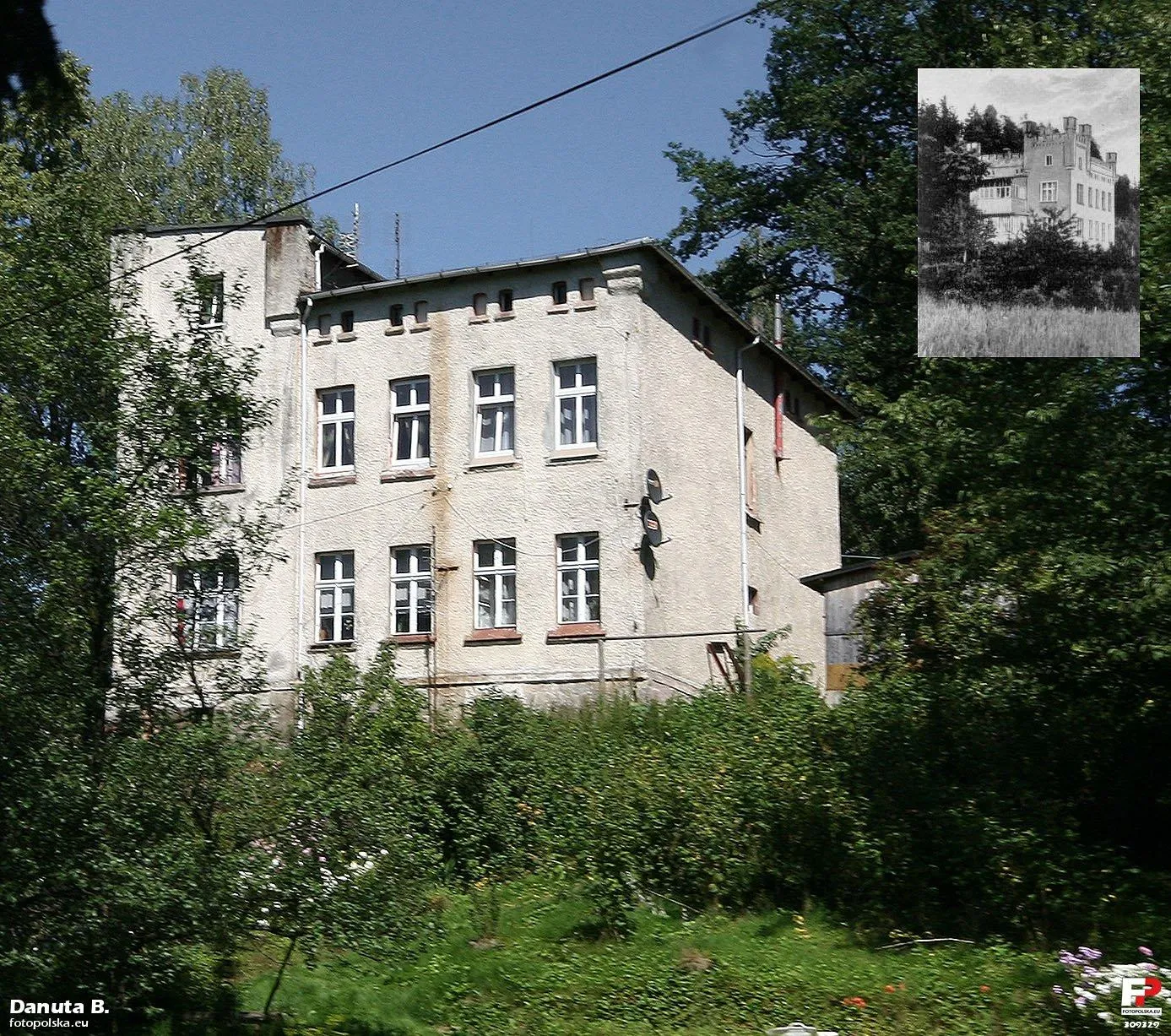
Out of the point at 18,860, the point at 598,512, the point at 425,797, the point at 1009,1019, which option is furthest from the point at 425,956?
the point at 598,512

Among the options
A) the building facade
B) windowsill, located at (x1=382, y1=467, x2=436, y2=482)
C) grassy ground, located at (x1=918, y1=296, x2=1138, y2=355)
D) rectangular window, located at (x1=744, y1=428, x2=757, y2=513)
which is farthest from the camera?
rectangular window, located at (x1=744, y1=428, x2=757, y2=513)

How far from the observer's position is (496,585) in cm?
2825

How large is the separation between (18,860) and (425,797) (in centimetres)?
858

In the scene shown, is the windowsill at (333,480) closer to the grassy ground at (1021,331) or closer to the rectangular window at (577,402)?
the rectangular window at (577,402)

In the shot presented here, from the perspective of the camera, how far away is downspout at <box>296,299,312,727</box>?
29.4 meters

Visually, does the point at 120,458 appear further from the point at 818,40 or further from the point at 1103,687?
the point at 818,40

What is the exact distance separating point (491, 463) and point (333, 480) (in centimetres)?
352

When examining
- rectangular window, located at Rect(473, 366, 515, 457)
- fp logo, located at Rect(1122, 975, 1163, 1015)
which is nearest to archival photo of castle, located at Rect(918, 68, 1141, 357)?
fp logo, located at Rect(1122, 975, 1163, 1015)

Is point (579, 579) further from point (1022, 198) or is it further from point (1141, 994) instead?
point (1141, 994)

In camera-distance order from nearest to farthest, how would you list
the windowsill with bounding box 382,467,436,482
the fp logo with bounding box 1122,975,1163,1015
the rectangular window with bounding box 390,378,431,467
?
the fp logo with bounding box 1122,975,1163,1015 → the windowsill with bounding box 382,467,436,482 → the rectangular window with bounding box 390,378,431,467

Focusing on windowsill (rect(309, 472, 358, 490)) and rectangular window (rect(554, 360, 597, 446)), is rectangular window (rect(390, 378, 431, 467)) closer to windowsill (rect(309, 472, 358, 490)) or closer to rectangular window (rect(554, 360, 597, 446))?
windowsill (rect(309, 472, 358, 490))

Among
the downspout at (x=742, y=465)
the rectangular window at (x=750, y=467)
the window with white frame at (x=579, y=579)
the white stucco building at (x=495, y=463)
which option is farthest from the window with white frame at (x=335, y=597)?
the rectangular window at (x=750, y=467)

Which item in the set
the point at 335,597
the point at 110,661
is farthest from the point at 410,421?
the point at 110,661

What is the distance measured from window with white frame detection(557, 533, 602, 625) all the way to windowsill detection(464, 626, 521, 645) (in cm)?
93
